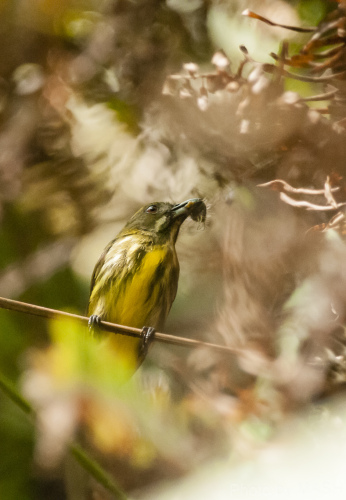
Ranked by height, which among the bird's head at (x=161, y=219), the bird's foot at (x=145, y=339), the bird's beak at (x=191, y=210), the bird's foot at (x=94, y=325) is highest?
the bird's beak at (x=191, y=210)

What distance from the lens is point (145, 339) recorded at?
3.28ft

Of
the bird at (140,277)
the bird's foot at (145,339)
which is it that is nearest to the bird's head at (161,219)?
the bird at (140,277)

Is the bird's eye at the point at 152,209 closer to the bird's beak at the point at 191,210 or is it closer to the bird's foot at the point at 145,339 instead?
the bird's beak at the point at 191,210

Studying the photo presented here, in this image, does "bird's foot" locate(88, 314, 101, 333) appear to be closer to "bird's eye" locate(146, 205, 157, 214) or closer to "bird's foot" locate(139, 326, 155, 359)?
"bird's foot" locate(139, 326, 155, 359)

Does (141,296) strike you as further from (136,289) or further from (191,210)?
(191,210)

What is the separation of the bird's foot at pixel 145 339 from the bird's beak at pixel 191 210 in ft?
0.79

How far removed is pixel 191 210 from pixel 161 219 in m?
0.09

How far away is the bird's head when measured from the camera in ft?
3.59

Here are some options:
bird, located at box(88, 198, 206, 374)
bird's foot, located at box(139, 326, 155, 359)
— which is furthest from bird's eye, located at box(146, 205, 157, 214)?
bird's foot, located at box(139, 326, 155, 359)

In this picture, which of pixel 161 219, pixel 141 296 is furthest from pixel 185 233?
pixel 141 296

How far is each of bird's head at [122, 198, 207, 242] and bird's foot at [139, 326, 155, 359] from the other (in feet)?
0.69

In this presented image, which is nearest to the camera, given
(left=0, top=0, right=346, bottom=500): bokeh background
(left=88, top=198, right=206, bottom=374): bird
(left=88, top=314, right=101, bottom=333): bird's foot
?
(left=0, top=0, right=346, bottom=500): bokeh background

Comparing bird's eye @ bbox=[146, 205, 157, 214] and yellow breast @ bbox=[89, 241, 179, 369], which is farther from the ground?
bird's eye @ bbox=[146, 205, 157, 214]

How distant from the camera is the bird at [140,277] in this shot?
3.59 ft
